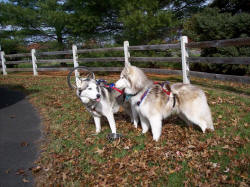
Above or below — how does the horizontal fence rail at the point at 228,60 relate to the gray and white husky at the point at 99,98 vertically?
above

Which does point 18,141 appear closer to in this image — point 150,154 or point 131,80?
point 131,80

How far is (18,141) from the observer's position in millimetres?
5676

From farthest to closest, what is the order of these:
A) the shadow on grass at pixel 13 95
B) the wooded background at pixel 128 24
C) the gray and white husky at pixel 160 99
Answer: the wooded background at pixel 128 24, the shadow on grass at pixel 13 95, the gray and white husky at pixel 160 99

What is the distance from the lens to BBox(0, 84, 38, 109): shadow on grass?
9.65 m

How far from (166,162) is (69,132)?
2.95 meters

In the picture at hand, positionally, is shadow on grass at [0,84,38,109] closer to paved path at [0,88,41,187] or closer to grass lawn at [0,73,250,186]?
paved path at [0,88,41,187]

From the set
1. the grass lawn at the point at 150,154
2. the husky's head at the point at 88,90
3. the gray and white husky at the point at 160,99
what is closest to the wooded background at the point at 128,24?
the grass lawn at the point at 150,154

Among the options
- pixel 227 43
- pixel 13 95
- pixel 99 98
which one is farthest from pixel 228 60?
pixel 13 95

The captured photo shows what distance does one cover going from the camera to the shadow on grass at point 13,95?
31.6 ft

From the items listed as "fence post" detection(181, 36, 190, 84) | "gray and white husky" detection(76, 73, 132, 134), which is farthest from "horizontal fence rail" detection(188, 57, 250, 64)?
"gray and white husky" detection(76, 73, 132, 134)

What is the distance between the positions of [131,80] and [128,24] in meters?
9.88

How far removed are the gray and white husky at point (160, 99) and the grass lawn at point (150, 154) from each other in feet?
1.28

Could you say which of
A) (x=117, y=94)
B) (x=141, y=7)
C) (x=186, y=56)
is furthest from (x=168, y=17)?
(x=117, y=94)

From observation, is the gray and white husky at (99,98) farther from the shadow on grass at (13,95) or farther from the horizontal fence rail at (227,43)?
the shadow on grass at (13,95)
